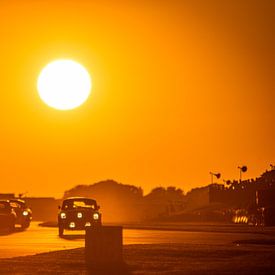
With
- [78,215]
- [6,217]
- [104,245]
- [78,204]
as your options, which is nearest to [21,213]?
[6,217]

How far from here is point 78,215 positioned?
57000 millimetres

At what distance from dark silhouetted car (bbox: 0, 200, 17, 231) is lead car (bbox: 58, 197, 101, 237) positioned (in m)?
5.87

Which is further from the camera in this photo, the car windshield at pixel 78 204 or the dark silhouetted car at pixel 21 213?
the dark silhouetted car at pixel 21 213

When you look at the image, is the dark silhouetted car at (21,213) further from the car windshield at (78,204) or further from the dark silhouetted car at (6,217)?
the car windshield at (78,204)

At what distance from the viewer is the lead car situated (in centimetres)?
5628

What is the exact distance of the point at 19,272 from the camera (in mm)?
25719

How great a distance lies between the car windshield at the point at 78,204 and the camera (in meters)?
57.9

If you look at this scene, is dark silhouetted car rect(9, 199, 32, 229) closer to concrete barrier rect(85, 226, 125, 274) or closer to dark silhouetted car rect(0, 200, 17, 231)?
dark silhouetted car rect(0, 200, 17, 231)

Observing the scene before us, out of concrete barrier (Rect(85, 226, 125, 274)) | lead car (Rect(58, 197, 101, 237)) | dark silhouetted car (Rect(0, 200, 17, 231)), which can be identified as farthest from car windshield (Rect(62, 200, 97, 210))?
concrete barrier (Rect(85, 226, 125, 274))

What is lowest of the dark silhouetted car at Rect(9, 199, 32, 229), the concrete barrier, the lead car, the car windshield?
the concrete barrier

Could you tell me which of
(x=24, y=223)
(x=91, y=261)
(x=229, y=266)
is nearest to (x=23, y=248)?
(x=91, y=261)

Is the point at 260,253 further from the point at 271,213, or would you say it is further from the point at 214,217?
the point at 214,217

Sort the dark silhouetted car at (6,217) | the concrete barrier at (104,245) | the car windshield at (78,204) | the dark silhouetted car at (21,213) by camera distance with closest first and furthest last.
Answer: the concrete barrier at (104,245)
the car windshield at (78,204)
the dark silhouetted car at (6,217)
the dark silhouetted car at (21,213)

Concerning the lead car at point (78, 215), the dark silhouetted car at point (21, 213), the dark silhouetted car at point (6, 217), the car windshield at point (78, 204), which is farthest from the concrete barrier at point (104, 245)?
the dark silhouetted car at point (21, 213)
